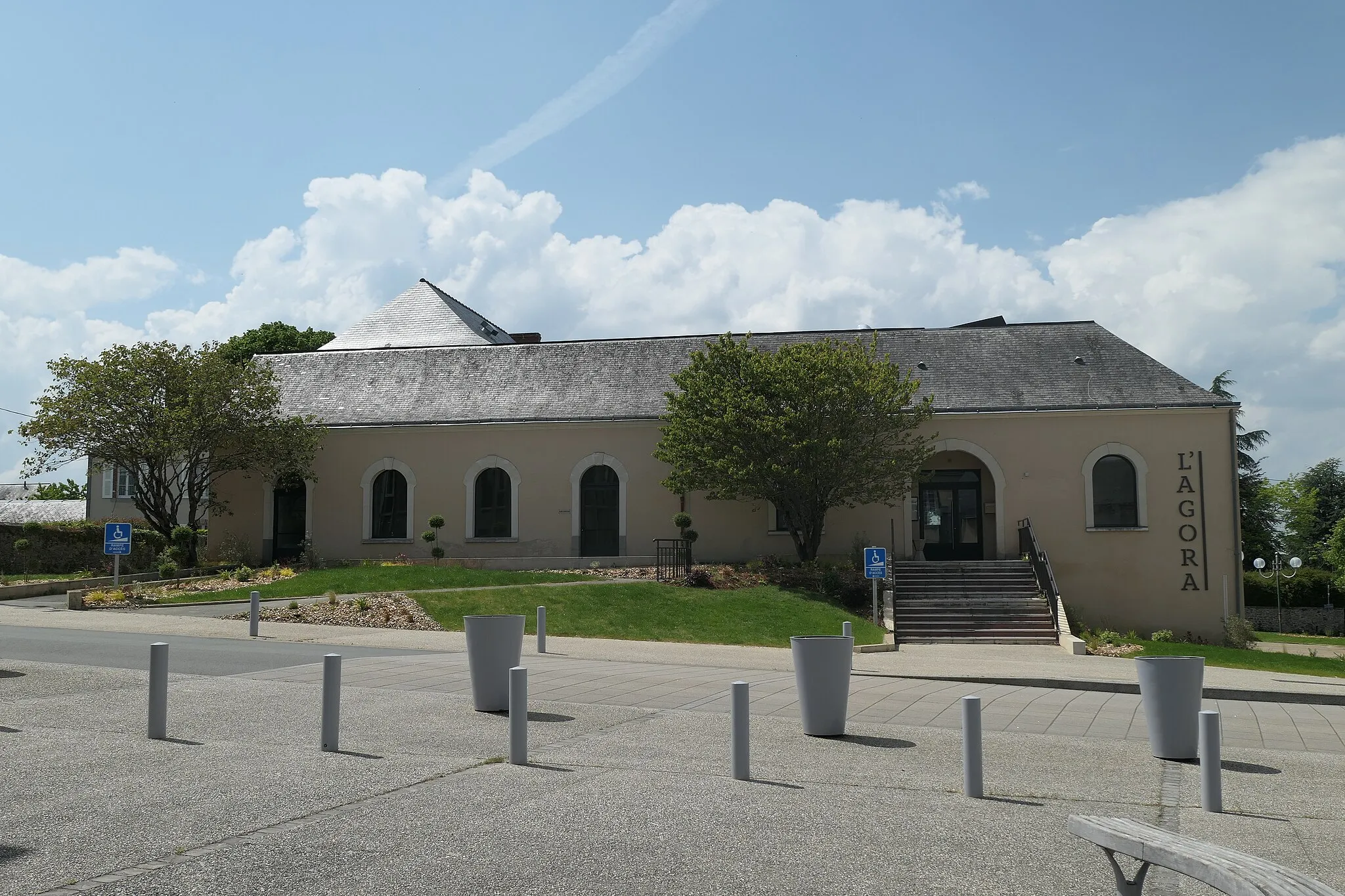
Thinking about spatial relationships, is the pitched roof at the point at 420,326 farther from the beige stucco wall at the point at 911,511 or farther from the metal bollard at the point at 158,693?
the metal bollard at the point at 158,693

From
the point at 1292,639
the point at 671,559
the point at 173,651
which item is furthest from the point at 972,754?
the point at 1292,639

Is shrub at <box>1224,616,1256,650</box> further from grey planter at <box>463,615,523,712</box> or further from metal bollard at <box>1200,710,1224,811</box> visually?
grey planter at <box>463,615,523,712</box>

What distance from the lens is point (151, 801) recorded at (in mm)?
6930

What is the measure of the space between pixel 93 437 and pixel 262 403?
4.48m

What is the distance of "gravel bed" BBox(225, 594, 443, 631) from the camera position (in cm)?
2178

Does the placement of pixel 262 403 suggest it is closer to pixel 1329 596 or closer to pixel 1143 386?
pixel 1143 386

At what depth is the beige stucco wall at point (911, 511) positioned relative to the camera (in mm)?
28953

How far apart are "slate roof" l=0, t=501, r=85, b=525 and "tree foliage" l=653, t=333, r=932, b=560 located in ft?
159

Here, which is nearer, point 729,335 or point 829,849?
point 829,849

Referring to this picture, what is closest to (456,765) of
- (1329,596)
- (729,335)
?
(729,335)

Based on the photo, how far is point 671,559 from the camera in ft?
102

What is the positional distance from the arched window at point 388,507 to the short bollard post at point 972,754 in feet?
89.6

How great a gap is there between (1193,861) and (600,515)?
28.1 m

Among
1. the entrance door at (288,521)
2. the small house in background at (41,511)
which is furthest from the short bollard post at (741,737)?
the small house in background at (41,511)
